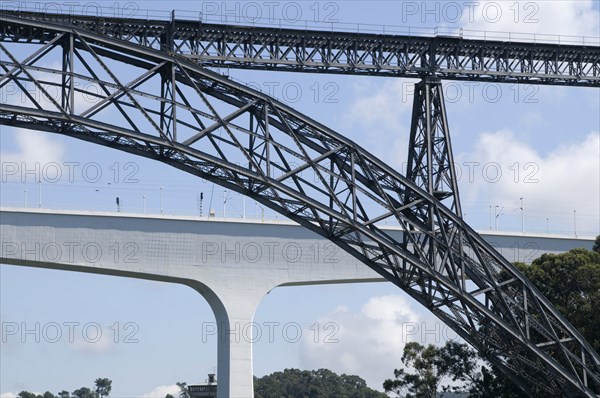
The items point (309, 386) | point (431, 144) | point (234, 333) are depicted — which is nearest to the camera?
point (431, 144)

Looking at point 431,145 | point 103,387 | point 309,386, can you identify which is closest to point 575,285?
point 431,145

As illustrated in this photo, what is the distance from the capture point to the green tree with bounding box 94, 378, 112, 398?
15538cm

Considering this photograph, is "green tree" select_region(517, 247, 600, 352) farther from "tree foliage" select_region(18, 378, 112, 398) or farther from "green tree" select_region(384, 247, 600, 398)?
"tree foliage" select_region(18, 378, 112, 398)

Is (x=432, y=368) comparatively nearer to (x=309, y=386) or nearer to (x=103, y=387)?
(x=309, y=386)

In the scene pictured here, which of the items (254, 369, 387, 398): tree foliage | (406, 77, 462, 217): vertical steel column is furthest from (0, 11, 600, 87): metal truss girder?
(254, 369, 387, 398): tree foliage

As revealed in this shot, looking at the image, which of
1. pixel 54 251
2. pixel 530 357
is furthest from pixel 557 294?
pixel 54 251

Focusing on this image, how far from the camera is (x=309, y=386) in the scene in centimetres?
12700

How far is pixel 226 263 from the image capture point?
57.3m

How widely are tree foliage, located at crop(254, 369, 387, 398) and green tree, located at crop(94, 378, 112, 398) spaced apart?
31463 millimetres

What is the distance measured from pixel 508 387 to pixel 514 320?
15.2m

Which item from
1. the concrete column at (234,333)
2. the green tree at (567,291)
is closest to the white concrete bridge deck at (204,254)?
the concrete column at (234,333)

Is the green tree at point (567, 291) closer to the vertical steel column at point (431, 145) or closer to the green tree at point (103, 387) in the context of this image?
the vertical steel column at point (431, 145)

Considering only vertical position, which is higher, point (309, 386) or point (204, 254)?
point (204, 254)

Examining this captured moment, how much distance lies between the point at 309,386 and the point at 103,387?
1531 inches
